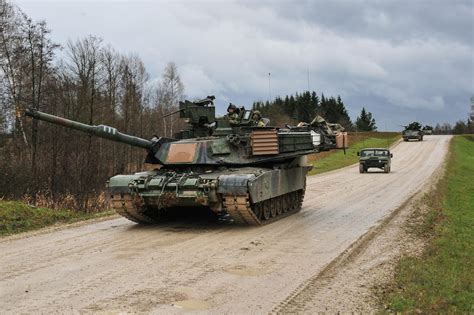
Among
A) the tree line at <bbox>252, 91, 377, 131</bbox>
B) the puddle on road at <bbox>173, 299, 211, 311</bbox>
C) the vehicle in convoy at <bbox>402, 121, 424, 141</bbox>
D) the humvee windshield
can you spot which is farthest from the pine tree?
the puddle on road at <bbox>173, 299, 211, 311</bbox>

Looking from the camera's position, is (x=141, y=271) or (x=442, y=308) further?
(x=141, y=271)

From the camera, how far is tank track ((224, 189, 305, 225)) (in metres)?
12.1

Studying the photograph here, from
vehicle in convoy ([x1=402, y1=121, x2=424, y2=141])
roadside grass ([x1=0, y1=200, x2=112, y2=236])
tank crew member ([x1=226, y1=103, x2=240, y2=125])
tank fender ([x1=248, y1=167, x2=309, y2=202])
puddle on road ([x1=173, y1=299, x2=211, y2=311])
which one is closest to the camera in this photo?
puddle on road ([x1=173, y1=299, x2=211, y2=311])

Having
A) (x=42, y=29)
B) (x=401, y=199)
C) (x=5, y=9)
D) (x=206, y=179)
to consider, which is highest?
(x=5, y=9)

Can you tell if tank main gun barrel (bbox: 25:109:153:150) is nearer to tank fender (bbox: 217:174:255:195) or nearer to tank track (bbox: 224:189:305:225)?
tank fender (bbox: 217:174:255:195)

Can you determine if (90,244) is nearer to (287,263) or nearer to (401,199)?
(287,263)

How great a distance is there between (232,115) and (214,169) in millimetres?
1819

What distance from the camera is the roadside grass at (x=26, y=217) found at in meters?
12.5

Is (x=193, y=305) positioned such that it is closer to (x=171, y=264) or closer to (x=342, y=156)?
(x=171, y=264)

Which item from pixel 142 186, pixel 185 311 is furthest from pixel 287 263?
pixel 142 186

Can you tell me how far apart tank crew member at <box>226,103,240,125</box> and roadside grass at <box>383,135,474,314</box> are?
16.4ft

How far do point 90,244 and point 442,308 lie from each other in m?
6.49

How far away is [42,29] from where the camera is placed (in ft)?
82.4

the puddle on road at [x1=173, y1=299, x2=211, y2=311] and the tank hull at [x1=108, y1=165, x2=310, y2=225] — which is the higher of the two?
the tank hull at [x1=108, y1=165, x2=310, y2=225]
